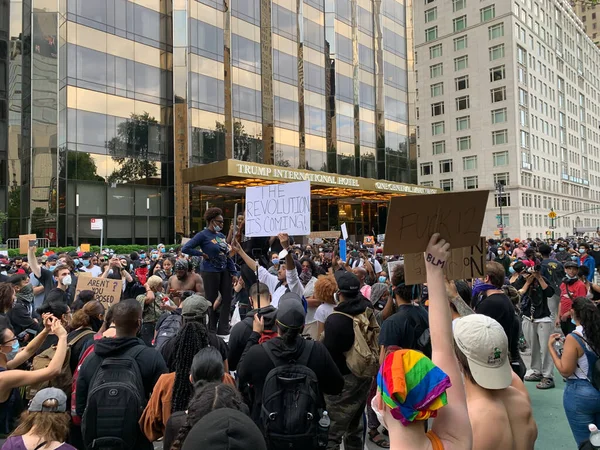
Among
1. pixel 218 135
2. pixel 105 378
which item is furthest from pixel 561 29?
pixel 105 378

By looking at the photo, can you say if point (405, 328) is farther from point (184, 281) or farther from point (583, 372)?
point (184, 281)

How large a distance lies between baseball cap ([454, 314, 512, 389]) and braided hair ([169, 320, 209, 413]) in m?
1.85

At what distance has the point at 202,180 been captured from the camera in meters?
31.5

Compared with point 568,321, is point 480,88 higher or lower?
higher

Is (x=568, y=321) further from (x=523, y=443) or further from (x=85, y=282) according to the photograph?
(x=85, y=282)

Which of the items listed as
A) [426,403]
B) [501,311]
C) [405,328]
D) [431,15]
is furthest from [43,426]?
[431,15]

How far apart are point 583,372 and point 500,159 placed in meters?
68.4

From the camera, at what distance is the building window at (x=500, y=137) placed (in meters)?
64.8

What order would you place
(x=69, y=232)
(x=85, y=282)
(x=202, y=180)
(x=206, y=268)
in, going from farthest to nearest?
(x=202, y=180) < (x=69, y=232) < (x=206, y=268) < (x=85, y=282)

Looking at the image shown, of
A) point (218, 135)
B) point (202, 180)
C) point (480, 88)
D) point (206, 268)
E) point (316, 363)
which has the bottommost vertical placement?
point (316, 363)

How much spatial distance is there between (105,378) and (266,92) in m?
35.7

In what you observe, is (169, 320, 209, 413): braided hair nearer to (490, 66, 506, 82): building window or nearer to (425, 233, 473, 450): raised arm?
(425, 233, 473, 450): raised arm

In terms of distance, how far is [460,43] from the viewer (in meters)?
70.3

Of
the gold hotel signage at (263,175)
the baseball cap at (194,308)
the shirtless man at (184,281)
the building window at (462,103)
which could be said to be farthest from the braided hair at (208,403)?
the building window at (462,103)
